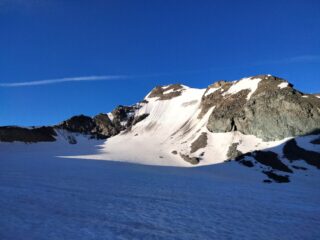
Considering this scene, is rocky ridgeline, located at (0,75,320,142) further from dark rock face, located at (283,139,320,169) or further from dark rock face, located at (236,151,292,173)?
dark rock face, located at (236,151,292,173)

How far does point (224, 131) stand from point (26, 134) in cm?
6094

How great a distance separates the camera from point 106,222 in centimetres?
1631

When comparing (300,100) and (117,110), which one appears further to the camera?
(117,110)

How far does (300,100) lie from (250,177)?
1324 inches

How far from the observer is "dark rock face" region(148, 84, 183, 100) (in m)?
150

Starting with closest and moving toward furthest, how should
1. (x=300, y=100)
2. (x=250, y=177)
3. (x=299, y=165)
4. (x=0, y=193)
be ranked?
1. (x=0, y=193)
2. (x=250, y=177)
3. (x=299, y=165)
4. (x=300, y=100)

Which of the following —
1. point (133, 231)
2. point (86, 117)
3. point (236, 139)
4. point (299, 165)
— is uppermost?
point (86, 117)

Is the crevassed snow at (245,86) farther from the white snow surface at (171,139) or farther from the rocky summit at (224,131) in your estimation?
the white snow surface at (171,139)

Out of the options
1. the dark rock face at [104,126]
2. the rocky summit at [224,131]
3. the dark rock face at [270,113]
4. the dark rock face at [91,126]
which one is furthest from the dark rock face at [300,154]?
the dark rock face at [91,126]

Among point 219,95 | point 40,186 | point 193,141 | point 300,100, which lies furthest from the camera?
point 219,95

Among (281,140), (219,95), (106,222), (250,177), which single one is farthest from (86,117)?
(106,222)

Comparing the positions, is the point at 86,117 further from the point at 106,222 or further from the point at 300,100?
the point at 106,222

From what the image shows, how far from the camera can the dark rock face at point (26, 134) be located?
104 meters

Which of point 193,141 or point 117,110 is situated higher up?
point 117,110
